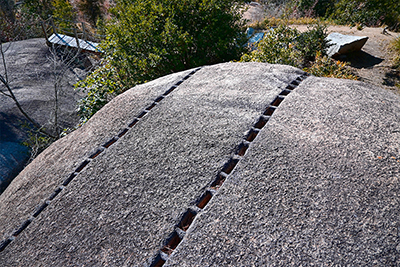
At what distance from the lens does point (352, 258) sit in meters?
1.47

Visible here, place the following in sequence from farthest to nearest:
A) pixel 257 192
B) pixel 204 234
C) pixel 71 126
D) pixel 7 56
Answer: pixel 7 56
pixel 71 126
pixel 257 192
pixel 204 234

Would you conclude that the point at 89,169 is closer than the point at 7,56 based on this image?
Yes

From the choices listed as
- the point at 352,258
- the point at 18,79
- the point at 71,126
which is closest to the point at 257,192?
the point at 352,258

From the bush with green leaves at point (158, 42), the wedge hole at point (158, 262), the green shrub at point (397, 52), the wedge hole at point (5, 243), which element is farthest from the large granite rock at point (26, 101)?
the green shrub at point (397, 52)

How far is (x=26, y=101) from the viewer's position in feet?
20.9

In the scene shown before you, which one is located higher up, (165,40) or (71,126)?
(165,40)

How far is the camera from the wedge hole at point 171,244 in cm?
173

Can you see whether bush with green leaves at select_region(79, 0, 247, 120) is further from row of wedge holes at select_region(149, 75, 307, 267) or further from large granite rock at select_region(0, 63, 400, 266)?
row of wedge holes at select_region(149, 75, 307, 267)

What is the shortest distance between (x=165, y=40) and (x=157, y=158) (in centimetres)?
330

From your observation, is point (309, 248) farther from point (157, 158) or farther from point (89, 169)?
point (89, 169)

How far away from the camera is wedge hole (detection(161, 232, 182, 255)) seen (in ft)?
5.68

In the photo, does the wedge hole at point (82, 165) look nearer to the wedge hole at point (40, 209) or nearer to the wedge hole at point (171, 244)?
the wedge hole at point (40, 209)

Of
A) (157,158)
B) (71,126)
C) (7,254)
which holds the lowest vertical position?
(71,126)

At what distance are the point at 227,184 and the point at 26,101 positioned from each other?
6391mm
